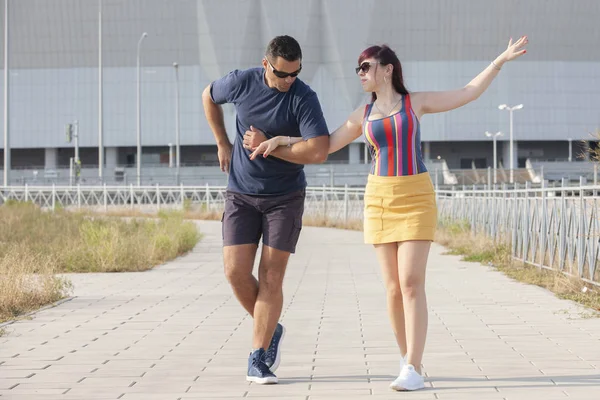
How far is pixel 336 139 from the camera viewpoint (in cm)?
648

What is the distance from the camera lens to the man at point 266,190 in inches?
252

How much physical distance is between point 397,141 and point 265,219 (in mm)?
959

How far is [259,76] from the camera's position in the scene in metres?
6.54

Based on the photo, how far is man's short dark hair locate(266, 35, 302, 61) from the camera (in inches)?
246

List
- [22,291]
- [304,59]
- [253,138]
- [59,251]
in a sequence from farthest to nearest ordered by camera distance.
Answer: [304,59]
[59,251]
[22,291]
[253,138]

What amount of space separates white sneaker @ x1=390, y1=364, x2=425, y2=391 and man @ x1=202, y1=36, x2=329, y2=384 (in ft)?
2.42

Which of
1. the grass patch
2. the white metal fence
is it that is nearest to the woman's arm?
the grass patch

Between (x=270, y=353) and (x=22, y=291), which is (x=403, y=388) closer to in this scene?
(x=270, y=353)

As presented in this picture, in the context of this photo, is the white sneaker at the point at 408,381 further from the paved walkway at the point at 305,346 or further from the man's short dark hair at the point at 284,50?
the man's short dark hair at the point at 284,50

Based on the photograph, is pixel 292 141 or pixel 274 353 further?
pixel 274 353

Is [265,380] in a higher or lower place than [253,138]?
lower

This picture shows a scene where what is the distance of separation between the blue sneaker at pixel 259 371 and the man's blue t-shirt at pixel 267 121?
931mm

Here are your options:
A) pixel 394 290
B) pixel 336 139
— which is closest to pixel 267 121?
pixel 336 139

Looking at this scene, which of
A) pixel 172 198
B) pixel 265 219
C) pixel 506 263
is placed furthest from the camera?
pixel 172 198
